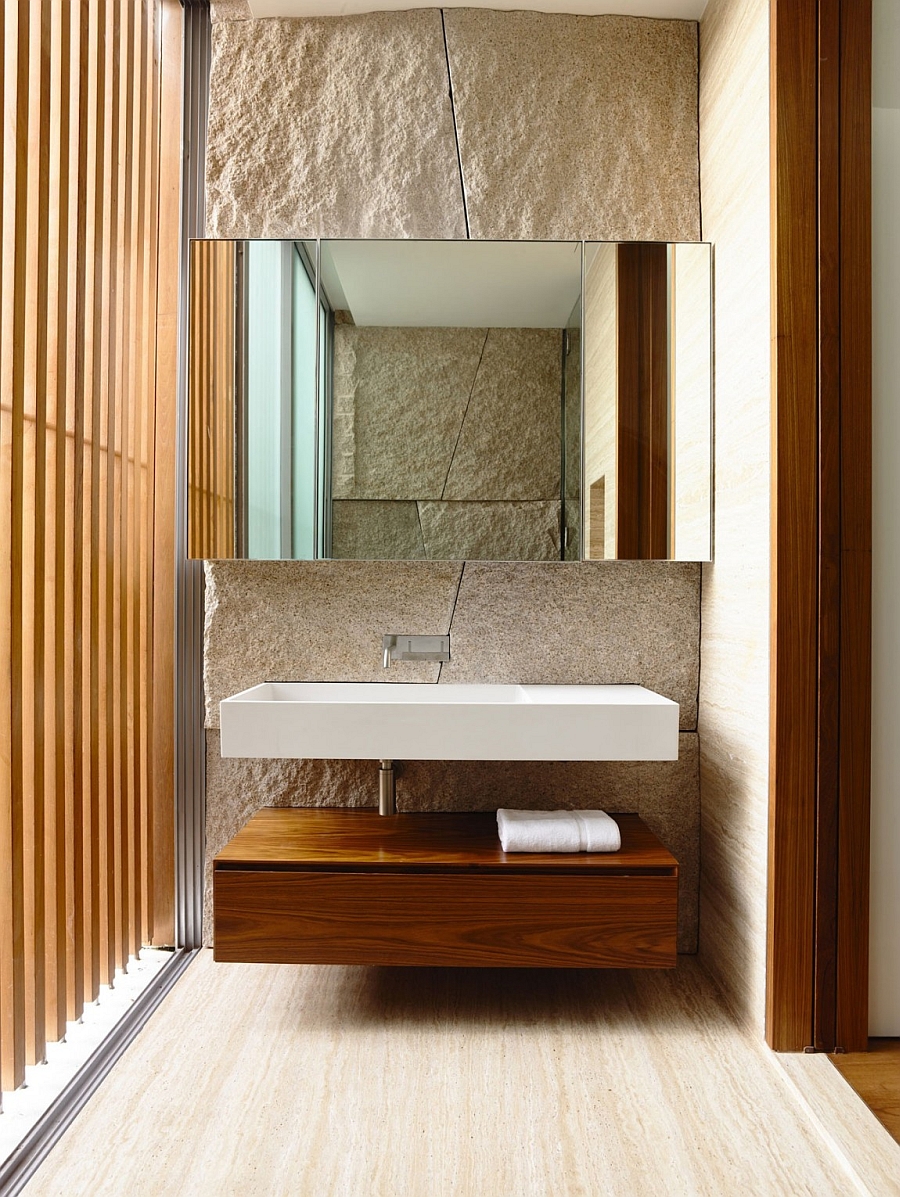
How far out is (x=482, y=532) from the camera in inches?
87.9

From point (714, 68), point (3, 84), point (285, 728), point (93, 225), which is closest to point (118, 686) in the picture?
point (285, 728)

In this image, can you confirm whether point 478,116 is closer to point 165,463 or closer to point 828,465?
point 165,463

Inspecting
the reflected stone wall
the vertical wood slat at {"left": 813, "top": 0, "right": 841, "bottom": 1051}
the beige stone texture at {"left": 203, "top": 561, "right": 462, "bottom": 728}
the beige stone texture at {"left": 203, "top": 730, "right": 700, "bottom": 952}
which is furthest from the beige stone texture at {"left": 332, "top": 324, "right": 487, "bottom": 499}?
the vertical wood slat at {"left": 813, "top": 0, "right": 841, "bottom": 1051}

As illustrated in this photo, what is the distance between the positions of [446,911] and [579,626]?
84 cm

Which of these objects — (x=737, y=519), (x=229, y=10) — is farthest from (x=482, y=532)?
(x=229, y=10)

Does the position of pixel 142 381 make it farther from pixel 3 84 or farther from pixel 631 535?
pixel 631 535

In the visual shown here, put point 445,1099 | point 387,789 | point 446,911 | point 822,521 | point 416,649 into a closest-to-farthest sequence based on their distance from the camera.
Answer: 1. point 445,1099
2. point 822,521
3. point 446,911
4. point 387,789
5. point 416,649

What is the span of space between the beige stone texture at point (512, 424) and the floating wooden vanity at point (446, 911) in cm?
95

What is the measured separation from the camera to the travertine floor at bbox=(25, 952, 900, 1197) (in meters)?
1.42

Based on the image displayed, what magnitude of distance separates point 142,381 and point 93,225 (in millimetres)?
402

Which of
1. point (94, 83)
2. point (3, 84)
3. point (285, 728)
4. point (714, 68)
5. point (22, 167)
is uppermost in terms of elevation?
point (714, 68)

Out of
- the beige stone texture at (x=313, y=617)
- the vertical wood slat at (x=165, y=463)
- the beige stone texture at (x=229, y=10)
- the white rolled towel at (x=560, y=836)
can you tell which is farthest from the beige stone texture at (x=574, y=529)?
the beige stone texture at (x=229, y=10)

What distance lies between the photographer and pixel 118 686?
201cm

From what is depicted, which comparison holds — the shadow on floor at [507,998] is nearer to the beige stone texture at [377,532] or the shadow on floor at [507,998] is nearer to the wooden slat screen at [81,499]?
the wooden slat screen at [81,499]
